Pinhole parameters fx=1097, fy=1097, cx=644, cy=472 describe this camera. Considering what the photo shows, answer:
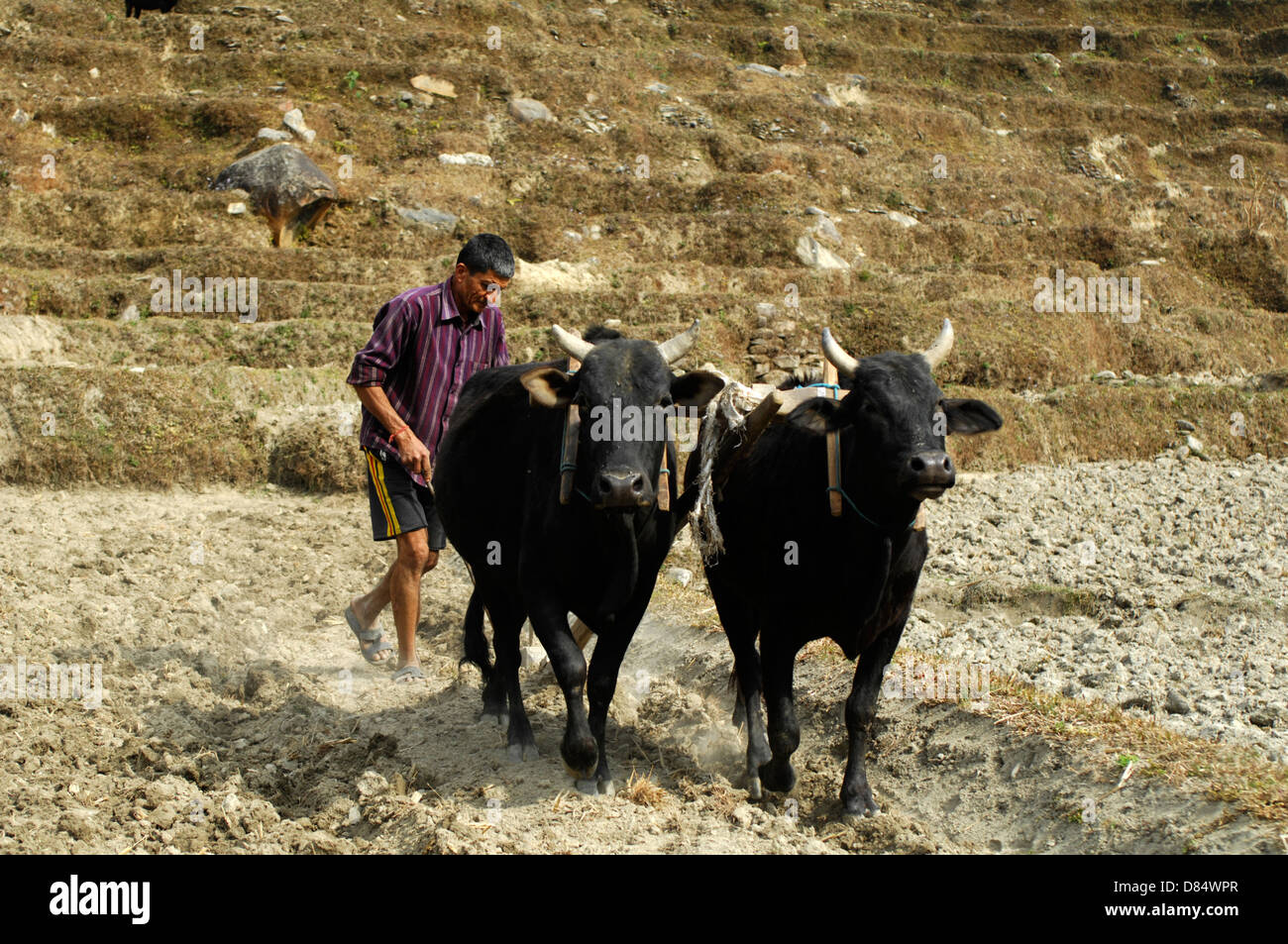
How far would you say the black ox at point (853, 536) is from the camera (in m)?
3.95

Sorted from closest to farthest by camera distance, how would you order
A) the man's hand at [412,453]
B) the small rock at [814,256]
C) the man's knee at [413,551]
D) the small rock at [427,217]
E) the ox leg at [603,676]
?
the ox leg at [603,676] < the man's hand at [412,453] < the man's knee at [413,551] < the small rock at [814,256] < the small rock at [427,217]

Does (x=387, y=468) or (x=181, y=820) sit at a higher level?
(x=387, y=468)

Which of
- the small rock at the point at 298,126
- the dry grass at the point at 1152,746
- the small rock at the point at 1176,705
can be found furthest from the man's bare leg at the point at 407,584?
the small rock at the point at 298,126

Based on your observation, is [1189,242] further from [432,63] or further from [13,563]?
[13,563]

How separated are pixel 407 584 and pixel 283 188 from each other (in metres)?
13.1

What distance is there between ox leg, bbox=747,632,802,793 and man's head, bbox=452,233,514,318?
199 cm

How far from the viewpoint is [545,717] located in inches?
205

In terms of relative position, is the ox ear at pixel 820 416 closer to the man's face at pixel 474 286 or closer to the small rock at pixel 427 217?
the man's face at pixel 474 286

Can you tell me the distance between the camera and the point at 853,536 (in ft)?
13.6

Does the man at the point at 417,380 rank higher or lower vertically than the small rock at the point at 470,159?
lower

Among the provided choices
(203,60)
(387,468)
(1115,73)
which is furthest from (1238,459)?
(1115,73)

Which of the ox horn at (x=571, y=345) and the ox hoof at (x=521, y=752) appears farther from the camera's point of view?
the ox hoof at (x=521, y=752)

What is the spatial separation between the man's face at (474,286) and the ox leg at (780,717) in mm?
2003

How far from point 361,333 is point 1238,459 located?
10.0 metres
